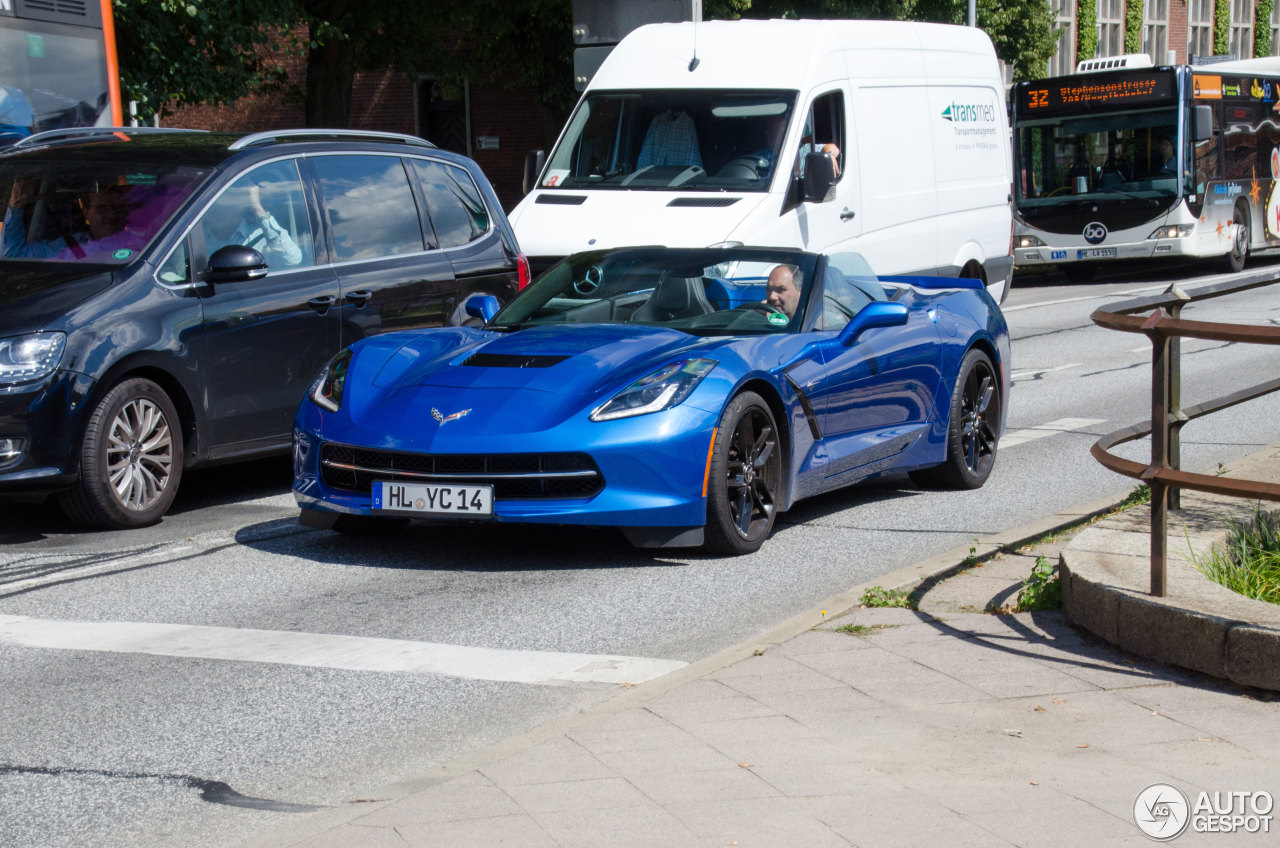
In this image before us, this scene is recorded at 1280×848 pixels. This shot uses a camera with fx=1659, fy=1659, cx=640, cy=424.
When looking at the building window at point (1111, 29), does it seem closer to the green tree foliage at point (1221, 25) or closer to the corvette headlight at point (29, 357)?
the green tree foliage at point (1221, 25)

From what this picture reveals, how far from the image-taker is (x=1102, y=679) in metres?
4.80

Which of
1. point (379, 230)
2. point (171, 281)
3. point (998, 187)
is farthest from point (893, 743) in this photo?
point (998, 187)

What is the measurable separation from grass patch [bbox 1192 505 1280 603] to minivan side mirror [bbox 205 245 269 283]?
4.73m

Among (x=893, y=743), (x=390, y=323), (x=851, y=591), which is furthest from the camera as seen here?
(x=390, y=323)

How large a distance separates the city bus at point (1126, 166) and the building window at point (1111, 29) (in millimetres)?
23404

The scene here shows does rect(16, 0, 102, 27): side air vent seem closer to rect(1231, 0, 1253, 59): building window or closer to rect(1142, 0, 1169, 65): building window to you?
rect(1142, 0, 1169, 65): building window

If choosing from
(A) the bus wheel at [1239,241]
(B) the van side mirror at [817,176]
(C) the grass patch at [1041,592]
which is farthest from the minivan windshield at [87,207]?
(A) the bus wheel at [1239,241]

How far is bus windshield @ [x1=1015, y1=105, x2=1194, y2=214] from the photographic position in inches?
987

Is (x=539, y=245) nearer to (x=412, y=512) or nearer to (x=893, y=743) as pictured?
(x=412, y=512)

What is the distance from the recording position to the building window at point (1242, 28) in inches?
2190

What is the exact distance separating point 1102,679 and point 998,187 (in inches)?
469

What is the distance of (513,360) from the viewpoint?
7.02 metres

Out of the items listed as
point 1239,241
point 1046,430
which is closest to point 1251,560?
point 1046,430

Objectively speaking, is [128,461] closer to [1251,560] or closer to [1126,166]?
[1251,560]
